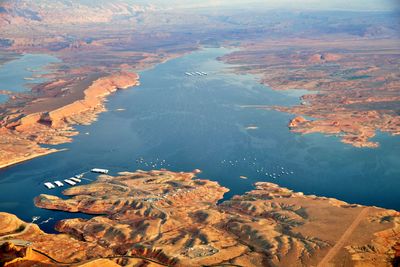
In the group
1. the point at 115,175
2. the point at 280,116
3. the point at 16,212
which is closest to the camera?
the point at 16,212

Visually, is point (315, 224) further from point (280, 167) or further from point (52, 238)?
point (52, 238)

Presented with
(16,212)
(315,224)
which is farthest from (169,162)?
(315,224)

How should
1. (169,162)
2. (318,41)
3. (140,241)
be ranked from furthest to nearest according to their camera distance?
(318,41), (169,162), (140,241)

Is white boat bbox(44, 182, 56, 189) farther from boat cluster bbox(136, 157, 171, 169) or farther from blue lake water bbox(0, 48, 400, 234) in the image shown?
boat cluster bbox(136, 157, 171, 169)

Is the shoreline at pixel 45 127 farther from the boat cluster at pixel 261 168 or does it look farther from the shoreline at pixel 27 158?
the boat cluster at pixel 261 168

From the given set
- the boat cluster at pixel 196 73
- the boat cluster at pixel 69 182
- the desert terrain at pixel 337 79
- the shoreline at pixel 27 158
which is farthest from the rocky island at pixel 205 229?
the boat cluster at pixel 196 73

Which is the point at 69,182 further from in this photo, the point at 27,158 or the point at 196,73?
the point at 196,73

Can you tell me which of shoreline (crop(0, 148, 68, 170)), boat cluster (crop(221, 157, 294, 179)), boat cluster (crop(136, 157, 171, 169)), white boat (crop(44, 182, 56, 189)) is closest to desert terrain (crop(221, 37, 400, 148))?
boat cluster (crop(221, 157, 294, 179))
